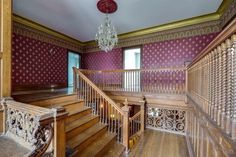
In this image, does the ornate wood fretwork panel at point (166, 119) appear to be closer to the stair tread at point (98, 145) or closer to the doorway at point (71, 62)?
the stair tread at point (98, 145)

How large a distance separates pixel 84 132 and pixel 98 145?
1.54 ft

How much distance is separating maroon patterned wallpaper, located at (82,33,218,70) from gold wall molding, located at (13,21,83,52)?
2.23m

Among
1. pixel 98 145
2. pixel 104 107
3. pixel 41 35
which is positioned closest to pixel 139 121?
pixel 104 107

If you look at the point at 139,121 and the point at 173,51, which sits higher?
the point at 173,51

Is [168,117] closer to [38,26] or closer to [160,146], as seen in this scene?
[160,146]

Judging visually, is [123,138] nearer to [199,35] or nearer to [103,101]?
[103,101]

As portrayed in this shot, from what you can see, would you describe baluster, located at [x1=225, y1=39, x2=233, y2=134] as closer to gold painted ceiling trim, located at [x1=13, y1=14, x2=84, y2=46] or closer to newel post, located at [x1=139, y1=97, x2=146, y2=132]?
newel post, located at [x1=139, y1=97, x2=146, y2=132]

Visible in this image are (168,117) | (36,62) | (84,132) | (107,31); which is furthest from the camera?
(36,62)

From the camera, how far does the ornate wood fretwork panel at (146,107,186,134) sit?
4.86 meters

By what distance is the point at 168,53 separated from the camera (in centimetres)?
605

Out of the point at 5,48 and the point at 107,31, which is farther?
the point at 107,31

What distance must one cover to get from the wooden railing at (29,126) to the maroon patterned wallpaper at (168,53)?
18.4 ft

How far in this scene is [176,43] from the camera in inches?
232

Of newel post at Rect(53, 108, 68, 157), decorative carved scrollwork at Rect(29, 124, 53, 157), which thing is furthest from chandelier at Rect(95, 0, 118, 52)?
decorative carved scrollwork at Rect(29, 124, 53, 157)
